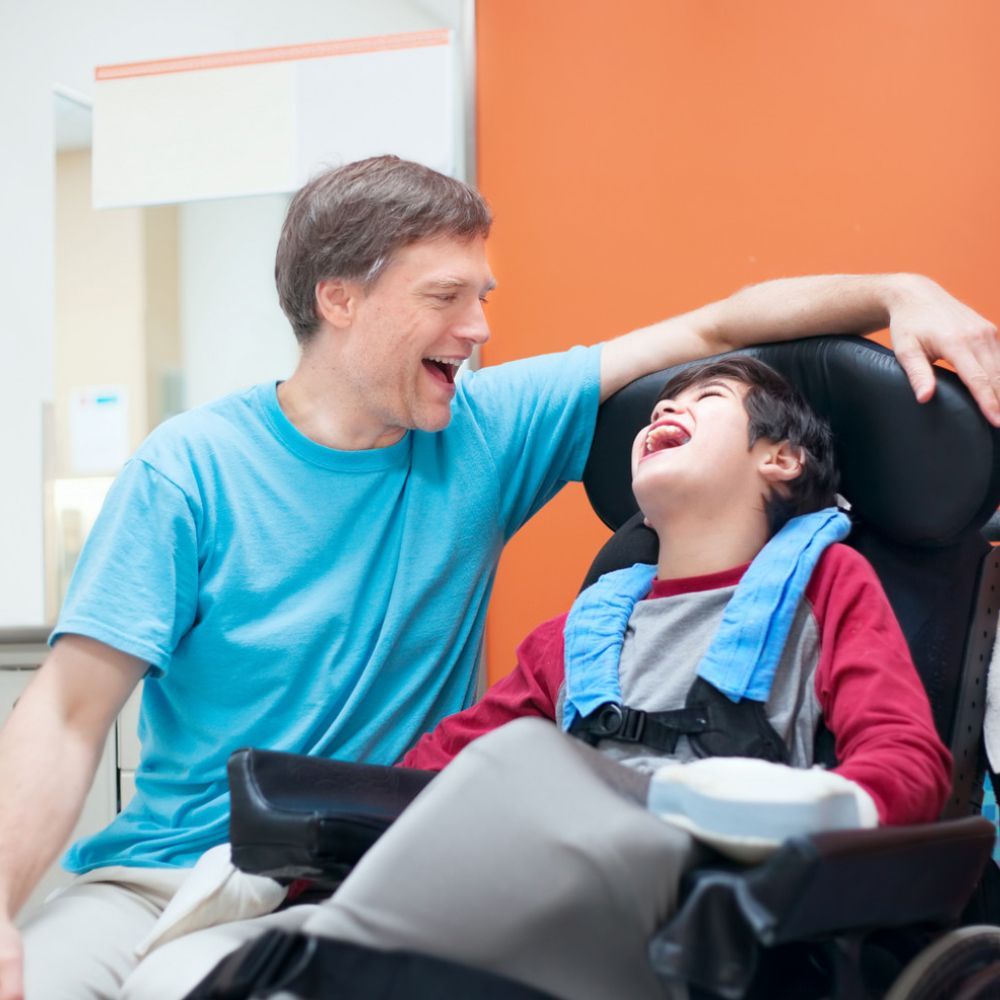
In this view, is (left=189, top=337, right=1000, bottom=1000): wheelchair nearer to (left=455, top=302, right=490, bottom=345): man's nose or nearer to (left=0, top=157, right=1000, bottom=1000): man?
(left=0, top=157, right=1000, bottom=1000): man

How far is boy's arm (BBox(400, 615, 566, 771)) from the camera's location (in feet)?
4.53

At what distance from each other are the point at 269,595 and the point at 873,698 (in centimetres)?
72

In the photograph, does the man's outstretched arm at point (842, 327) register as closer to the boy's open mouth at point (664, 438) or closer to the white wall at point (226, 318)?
the boy's open mouth at point (664, 438)

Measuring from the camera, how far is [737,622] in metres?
1.23

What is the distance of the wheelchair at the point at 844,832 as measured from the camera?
792mm

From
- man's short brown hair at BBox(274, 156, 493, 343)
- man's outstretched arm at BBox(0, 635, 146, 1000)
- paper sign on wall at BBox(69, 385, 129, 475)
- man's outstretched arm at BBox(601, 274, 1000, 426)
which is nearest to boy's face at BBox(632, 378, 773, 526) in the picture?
man's outstretched arm at BBox(601, 274, 1000, 426)

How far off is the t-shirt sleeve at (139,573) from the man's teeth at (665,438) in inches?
21.2

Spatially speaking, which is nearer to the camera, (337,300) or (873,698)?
(873,698)

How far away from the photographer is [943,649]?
1280 mm

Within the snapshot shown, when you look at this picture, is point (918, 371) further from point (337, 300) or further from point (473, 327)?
point (337, 300)

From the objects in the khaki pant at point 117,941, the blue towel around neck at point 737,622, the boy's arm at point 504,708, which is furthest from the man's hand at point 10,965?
the blue towel around neck at point 737,622

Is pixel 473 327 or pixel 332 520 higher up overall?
pixel 473 327

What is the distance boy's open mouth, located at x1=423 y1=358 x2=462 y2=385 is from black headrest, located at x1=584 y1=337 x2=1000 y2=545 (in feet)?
0.97

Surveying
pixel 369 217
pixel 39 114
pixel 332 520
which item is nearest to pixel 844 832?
pixel 332 520
